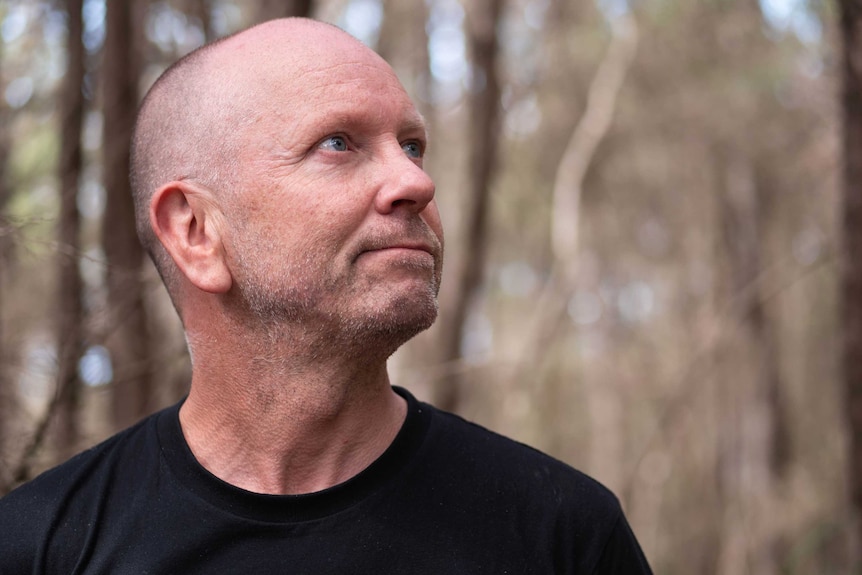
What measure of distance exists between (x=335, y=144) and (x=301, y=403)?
49 centimetres

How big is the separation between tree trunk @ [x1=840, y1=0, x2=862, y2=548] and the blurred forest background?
0.01m

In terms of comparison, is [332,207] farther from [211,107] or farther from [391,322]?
[211,107]

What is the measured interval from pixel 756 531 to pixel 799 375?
4157 millimetres

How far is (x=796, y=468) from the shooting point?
392 inches

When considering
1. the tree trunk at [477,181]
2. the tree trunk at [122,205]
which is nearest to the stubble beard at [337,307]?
the tree trunk at [122,205]

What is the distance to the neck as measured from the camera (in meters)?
1.74

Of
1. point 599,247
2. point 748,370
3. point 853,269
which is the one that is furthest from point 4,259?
point 748,370

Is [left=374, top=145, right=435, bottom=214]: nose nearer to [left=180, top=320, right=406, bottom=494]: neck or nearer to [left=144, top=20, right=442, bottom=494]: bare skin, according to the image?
[left=144, top=20, right=442, bottom=494]: bare skin

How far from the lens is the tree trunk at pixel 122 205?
431 cm

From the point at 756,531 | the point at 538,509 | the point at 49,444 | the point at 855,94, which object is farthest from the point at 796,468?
the point at 538,509

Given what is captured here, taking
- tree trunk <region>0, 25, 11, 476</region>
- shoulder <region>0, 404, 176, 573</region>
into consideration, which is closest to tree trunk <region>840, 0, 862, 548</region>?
tree trunk <region>0, 25, 11, 476</region>

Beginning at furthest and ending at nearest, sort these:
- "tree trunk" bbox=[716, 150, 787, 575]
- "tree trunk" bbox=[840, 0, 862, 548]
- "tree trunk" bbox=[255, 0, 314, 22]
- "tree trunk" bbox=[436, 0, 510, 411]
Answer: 1. "tree trunk" bbox=[716, 150, 787, 575]
2. "tree trunk" bbox=[436, 0, 510, 411]
3. "tree trunk" bbox=[840, 0, 862, 548]
4. "tree trunk" bbox=[255, 0, 314, 22]

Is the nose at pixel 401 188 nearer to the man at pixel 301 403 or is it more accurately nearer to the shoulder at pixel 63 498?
the man at pixel 301 403

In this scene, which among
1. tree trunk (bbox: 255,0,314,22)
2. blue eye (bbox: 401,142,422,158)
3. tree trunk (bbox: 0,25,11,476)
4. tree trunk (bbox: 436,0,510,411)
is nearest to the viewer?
blue eye (bbox: 401,142,422,158)
